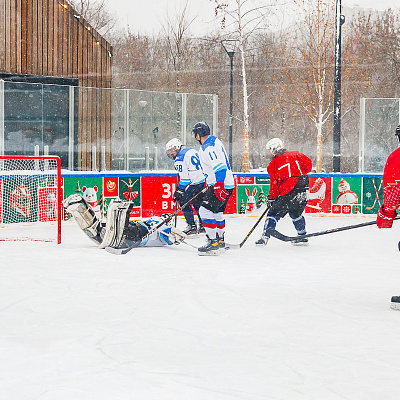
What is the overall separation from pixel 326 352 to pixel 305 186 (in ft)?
15.8

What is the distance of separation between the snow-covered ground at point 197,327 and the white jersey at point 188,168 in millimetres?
1679

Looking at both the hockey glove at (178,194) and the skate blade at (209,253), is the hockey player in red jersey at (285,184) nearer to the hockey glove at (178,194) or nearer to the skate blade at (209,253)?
the skate blade at (209,253)

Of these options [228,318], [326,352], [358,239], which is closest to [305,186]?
[358,239]

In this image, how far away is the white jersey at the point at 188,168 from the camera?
8914mm

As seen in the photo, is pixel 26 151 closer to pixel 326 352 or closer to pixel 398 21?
pixel 326 352

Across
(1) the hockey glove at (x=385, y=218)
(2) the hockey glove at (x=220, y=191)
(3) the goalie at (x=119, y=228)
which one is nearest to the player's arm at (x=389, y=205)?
(1) the hockey glove at (x=385, y=218)

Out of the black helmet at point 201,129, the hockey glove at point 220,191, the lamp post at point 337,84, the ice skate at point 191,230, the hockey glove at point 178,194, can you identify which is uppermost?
the lamp post at point 337,84

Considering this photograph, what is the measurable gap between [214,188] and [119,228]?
1162mm

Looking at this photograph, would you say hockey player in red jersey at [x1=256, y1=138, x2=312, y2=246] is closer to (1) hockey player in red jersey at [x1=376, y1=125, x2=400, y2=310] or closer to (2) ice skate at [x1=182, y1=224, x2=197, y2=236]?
(2) ice skate at [x1=182, y1=224, x2=197, y2=236]

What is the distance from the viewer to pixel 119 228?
762 centimetres

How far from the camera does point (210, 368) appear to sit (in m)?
3.30

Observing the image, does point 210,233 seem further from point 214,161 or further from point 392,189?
point 392,189

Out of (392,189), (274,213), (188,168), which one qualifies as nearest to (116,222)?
(188,168)

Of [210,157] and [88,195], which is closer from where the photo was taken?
[210,157]
